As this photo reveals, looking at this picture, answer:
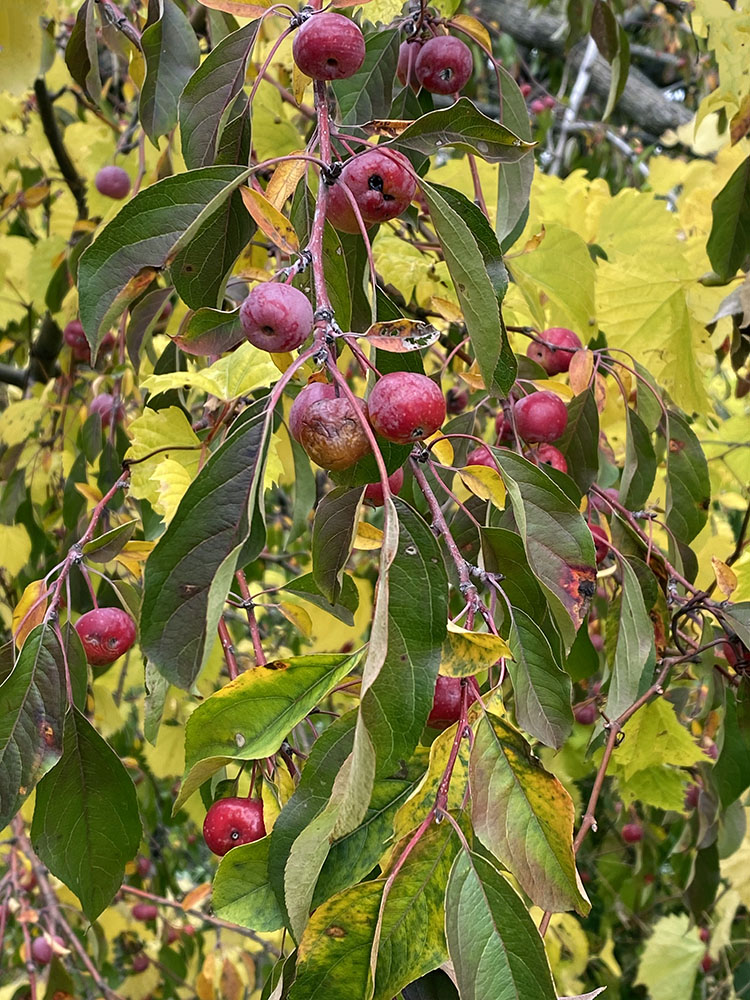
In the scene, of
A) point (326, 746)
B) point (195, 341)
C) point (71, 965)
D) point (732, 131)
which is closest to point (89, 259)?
point (195, 341)

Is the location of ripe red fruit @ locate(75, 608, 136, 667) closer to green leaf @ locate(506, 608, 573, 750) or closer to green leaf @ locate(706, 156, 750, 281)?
green leaf @ locate(506, 608, 573, 750)

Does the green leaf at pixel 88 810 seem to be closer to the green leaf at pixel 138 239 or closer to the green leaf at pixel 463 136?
the green leaf at pixel 138 239

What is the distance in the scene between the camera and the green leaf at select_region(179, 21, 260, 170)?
73 cm

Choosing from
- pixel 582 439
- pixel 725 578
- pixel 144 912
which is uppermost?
pixel 582 439

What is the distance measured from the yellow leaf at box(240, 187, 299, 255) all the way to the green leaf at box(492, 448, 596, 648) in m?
0.22

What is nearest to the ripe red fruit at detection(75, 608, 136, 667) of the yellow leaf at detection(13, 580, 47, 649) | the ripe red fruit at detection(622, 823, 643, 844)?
the yellow leaf at detection(13, 580, 47, 649)

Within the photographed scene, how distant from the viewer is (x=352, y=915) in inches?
18.7

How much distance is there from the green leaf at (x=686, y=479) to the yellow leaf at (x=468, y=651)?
598 mm

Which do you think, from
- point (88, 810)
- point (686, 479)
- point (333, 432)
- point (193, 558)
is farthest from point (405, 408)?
point (686, 479)

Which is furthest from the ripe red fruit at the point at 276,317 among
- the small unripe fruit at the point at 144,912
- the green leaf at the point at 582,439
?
the small unripe fruit at the point at 144,912

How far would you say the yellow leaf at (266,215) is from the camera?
0.59 meters

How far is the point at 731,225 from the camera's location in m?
1.07

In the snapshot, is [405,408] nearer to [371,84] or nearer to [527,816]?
[527,816]

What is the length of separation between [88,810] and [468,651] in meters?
0.33
